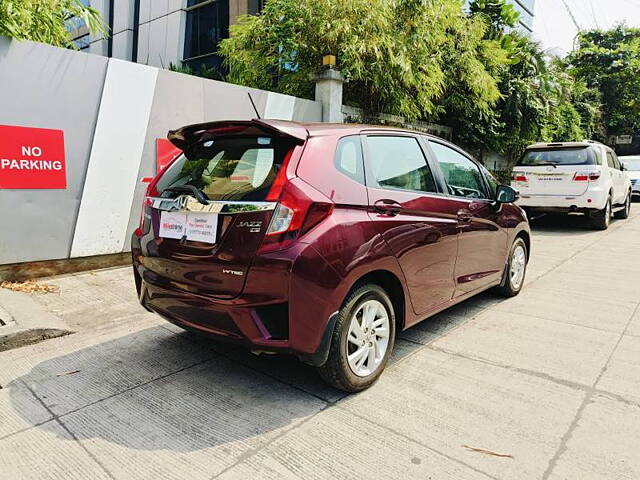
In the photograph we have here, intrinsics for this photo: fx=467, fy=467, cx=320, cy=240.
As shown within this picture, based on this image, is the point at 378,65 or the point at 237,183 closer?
the point at 237,183

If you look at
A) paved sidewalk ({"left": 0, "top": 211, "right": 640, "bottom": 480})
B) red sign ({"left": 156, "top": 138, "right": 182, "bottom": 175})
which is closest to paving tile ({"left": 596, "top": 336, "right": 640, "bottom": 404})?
paved sidewalk ({"left": 0, "top": 211, "right": 640, "bottom": 480})

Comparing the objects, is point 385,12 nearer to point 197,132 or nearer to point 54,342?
point 197,132

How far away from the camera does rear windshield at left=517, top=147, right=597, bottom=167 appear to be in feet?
29.2

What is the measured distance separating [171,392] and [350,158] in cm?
179

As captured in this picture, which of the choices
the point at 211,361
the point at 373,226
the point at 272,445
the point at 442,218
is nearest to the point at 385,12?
the point at 442,218

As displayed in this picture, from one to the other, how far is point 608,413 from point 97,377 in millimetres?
3103

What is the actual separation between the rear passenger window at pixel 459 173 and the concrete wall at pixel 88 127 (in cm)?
354

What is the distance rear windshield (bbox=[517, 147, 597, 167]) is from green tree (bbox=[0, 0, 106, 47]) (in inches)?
311

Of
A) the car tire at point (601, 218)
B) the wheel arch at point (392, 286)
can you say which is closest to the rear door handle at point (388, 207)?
the wheel arch at point (392, 286)

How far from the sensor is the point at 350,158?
2.84m

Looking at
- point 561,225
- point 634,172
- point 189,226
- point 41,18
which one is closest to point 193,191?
point 189,226

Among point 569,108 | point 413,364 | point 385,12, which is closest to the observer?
point 413,364

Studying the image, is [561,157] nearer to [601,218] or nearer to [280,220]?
[601,218]

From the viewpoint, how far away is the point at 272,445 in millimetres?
2328
